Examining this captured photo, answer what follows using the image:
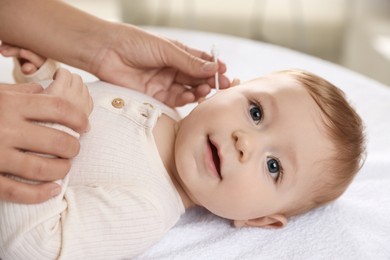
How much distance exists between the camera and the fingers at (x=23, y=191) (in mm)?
862

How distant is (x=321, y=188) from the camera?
1.13 metres

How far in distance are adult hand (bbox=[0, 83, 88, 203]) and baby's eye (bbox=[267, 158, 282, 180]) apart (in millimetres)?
425

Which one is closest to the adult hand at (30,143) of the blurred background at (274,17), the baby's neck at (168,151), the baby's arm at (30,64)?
the baby's neck at (168,151)

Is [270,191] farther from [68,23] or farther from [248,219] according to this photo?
[68,23]

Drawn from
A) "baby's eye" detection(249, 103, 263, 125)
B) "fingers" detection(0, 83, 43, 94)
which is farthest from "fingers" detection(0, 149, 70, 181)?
"baby's eye" detection(249, 103, 263, 125)

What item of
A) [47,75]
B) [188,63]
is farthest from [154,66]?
[47,75]

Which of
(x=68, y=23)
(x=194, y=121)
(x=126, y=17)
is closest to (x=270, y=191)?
(x=194, y=121)

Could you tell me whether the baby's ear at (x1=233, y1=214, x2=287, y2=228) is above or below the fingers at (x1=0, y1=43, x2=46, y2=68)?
below

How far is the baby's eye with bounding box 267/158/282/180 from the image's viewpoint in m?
1.10

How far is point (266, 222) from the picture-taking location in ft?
3.76

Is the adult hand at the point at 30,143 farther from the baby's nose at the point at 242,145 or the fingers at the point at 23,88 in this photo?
the baby's nose at the point at 242,145

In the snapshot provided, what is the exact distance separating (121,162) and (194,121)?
188 mm

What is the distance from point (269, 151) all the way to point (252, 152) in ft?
0.15

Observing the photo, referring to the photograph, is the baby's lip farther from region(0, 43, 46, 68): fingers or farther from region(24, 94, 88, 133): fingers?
region(0, 43, 46, 68): fingers
